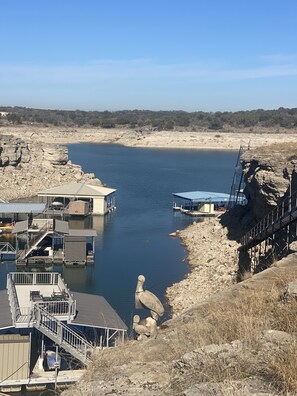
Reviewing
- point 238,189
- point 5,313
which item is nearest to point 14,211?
point 238,189

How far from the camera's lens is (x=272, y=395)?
4.62 metres

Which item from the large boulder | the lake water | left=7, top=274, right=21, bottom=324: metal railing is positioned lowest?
the lake water

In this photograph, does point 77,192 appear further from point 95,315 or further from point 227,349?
point 227,349

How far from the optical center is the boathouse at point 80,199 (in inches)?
1828

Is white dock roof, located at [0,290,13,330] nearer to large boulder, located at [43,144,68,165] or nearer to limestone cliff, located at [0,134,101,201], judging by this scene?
limestone cliff, located at [0,134,101,201]

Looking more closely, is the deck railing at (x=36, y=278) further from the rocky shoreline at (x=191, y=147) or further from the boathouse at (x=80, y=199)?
the boathouse at (x=80, y=199)

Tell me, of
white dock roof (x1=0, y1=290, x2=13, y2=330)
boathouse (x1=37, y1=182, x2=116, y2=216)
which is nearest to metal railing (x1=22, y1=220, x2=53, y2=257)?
white dock roof (x1=0, y1=290, x2=13, y2=330)

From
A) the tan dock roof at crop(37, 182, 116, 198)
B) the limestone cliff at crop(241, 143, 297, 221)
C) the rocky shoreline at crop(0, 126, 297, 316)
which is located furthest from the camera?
the tan dock roof at crop(37, 182, 116, 198)

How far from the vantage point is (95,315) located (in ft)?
58.3

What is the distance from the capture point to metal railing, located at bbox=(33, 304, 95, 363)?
16130 mm

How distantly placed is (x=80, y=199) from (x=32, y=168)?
15.5 meters

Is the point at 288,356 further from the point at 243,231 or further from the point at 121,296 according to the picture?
the point at 243,231

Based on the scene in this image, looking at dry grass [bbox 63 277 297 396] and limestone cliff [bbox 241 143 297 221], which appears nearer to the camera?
dry grass [bbox 63 277 297 396]

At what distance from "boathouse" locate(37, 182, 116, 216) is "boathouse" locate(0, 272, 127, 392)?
27.7m
